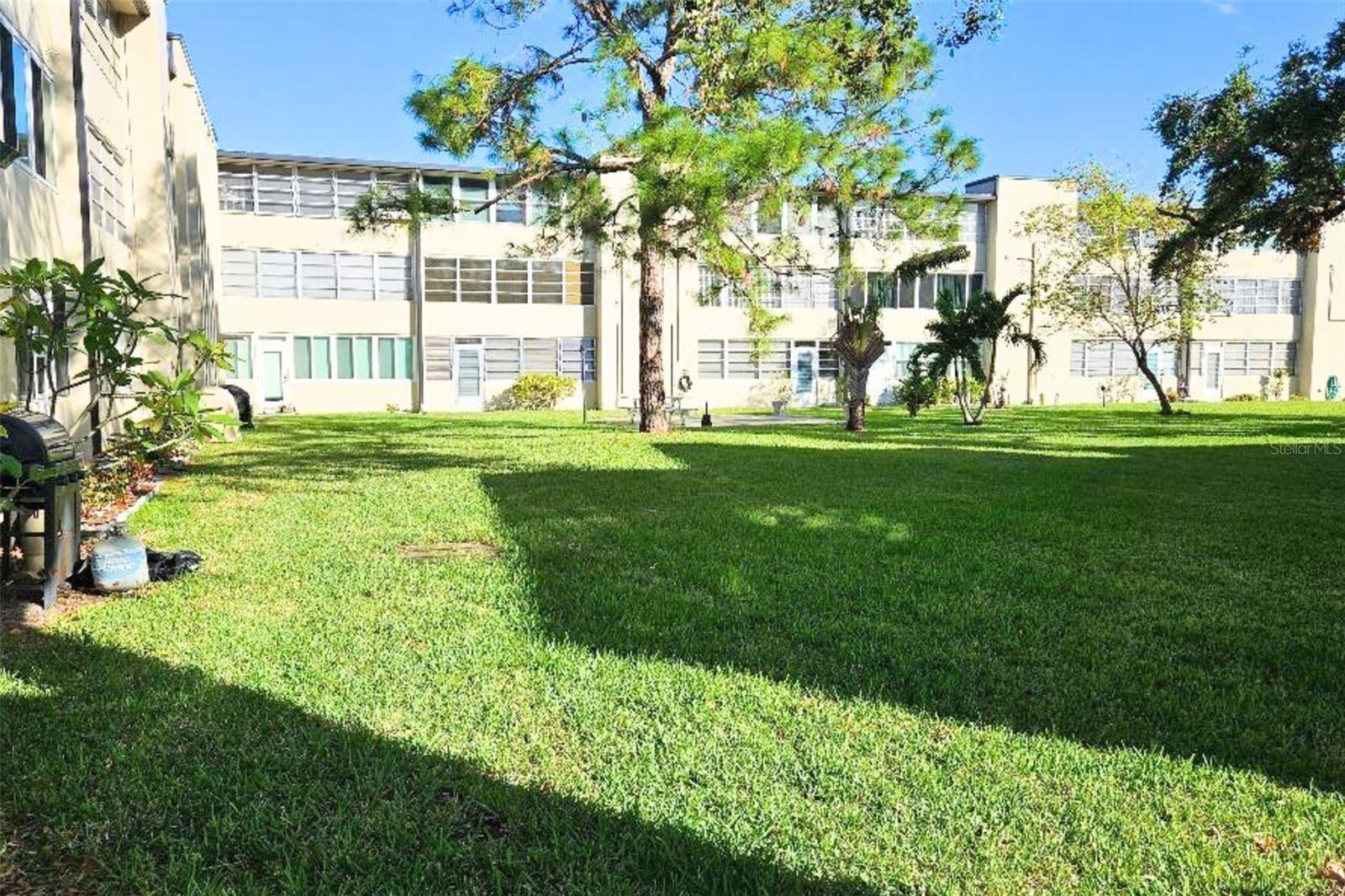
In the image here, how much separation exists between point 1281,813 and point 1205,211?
1992 centimetres

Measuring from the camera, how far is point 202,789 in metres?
3.14

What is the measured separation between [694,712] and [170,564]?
401cm

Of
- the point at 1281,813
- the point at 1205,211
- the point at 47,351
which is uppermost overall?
the point at 1205,211

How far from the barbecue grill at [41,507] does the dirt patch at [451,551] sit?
2.05 metres

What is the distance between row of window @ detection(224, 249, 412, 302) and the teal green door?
6.17 feet

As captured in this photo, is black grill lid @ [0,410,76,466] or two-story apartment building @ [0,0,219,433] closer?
black grill lid @ [0,410,76,466]

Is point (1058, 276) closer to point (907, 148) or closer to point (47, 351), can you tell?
point (907, 148)

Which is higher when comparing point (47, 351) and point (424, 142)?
point (424, 142)

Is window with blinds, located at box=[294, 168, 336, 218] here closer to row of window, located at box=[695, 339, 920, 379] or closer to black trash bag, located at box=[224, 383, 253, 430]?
black trash bag, located at box=[224, 383, 253, 430]

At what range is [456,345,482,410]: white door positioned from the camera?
3338 centimetres

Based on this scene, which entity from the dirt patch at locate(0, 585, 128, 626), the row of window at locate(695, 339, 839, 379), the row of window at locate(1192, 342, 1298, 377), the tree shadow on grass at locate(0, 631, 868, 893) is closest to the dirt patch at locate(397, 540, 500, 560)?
the dirt patch at locate(0, 585, 128, 626)

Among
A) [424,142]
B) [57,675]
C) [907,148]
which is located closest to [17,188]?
[424,142]

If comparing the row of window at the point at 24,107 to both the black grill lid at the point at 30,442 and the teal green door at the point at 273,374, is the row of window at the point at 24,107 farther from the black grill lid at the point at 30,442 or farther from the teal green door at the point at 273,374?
the teal green door at the point at 273,374

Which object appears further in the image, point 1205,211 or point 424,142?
point 1205,211
